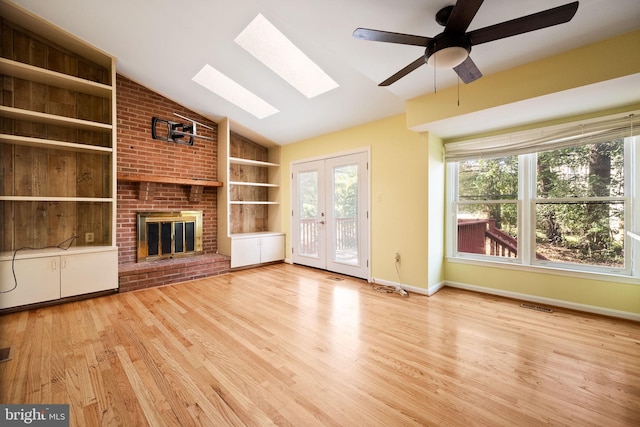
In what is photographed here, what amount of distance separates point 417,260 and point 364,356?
186cm

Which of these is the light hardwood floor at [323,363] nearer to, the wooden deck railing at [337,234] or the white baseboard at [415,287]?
the white baseboard at [415,287]

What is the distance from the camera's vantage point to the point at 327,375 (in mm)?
1819

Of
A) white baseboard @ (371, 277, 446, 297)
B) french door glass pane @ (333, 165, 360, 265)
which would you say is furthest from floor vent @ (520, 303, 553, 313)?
french door glass pane @ (333, 165, 360, 265)

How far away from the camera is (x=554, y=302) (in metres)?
3.08

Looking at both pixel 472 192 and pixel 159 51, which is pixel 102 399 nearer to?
pixel 159 51

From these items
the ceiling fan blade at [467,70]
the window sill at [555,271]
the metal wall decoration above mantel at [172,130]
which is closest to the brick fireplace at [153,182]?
the metal wall decoration above mantel at [172,130]

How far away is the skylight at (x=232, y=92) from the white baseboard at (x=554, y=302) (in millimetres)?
3902

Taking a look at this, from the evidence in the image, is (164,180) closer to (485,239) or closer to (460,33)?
(460,33)

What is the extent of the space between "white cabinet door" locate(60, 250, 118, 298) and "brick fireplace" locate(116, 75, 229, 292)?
0.17m

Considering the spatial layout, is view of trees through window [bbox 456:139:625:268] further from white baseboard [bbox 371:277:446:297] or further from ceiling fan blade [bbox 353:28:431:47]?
ceiling fan blade [bbox 353:28:431:47]

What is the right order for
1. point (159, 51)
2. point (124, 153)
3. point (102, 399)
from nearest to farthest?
point (102, 399)
point (159, 51)
point (124, 153)

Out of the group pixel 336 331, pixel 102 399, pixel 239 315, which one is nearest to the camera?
pixel 102 399

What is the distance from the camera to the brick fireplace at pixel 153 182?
399cm

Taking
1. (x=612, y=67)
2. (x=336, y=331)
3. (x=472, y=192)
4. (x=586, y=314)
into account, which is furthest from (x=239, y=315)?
(x=612, y=67)
